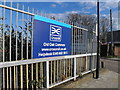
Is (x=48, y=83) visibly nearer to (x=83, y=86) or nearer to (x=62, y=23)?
(x=83, y=86)

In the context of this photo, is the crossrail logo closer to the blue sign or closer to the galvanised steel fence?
the blue sign

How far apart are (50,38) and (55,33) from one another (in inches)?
14.6

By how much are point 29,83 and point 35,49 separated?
105 cm

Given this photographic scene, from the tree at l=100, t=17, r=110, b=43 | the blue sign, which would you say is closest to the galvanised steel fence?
the blue sign

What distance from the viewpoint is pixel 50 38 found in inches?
181

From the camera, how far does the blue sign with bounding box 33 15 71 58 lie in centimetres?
411

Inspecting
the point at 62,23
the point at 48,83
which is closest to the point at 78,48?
the point at 62,23

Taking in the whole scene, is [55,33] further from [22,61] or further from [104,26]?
[104,26]

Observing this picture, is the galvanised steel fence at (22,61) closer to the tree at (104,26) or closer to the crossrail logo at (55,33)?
the crossrail logo at (55,33)

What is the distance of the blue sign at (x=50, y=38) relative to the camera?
4.11 m

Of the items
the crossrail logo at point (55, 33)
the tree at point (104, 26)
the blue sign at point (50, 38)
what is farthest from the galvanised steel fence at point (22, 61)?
the tree at point (104, 26)

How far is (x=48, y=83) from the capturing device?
454 cm

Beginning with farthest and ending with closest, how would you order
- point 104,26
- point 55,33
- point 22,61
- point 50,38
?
point 104,26, point 55,33, point 50,38, point 22,61

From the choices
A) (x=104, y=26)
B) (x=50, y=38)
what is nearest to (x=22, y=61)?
(x=50, y=38)
